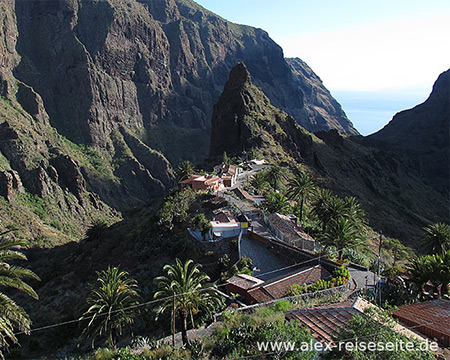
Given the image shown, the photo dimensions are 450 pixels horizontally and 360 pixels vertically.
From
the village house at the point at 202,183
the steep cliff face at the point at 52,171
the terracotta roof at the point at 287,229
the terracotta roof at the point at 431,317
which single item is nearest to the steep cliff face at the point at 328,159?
the village house at the point at 202,183

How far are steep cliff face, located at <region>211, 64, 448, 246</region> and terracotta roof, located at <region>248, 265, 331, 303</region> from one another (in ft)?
187

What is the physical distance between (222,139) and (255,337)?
92336mm

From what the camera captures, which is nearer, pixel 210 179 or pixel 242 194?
pixel 242 194

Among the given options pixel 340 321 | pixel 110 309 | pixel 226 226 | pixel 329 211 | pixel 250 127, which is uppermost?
pixel 250 127

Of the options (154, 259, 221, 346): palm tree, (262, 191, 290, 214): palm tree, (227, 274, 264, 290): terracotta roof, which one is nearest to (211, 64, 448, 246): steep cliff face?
(262, 191, 290, 214): palm tree

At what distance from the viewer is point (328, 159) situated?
12444 centimetres

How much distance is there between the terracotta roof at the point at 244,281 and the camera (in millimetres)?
28545

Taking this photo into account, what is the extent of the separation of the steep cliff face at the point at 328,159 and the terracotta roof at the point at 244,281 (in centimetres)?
6000

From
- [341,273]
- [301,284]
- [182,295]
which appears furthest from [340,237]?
[182,295]

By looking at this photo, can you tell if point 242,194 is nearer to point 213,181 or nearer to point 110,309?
point 213,181

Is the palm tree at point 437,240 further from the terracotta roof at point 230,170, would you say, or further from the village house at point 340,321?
the terracotta roof at point 230,170

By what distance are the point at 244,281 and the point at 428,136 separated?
6945 inches

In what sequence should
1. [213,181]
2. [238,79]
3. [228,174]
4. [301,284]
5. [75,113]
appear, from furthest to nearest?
[75,113]
[238,79]
[228,174]
[213,181]
[301,284]

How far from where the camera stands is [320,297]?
25859 millimetres
